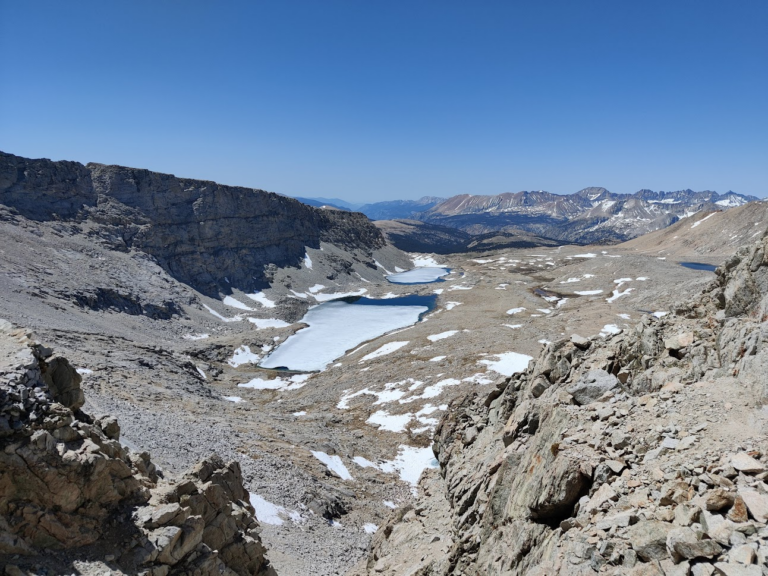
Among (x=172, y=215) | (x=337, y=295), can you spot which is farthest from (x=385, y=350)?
(x=172, y=215)

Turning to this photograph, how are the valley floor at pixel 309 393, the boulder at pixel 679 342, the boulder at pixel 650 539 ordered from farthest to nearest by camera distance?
1. the valley floor at pixel 309 393
2. the boulder at pixel 679 342
3. the boulder at pixel 650 539

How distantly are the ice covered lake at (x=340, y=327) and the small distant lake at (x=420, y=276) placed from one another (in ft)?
140

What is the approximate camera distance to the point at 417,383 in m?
48.5

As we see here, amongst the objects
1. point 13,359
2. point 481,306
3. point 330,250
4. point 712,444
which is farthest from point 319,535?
point 330,250

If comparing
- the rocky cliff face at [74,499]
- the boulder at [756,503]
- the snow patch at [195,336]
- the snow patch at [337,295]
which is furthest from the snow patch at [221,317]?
the boulder at [756,503]

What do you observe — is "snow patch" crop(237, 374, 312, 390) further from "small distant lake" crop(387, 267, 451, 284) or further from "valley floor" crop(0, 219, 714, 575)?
"small distant lake" crop(387, 267, 451, 284)

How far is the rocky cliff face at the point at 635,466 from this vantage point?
7738 millimetres

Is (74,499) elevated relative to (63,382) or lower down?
lower down

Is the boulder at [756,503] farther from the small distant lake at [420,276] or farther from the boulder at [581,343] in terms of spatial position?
the small distant lake at [420,276]

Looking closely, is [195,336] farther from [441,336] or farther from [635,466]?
[635,466]

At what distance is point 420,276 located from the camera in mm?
178375

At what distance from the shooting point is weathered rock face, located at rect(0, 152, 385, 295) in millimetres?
91625

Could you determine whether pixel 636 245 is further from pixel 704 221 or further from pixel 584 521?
pixel 584 521

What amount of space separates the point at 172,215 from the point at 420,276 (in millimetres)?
96039
